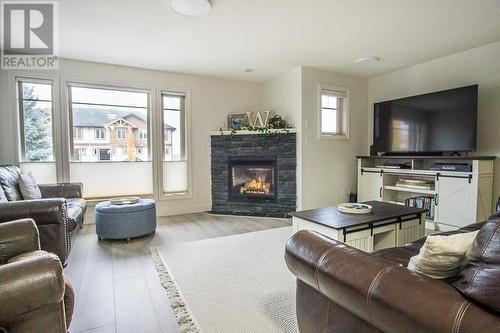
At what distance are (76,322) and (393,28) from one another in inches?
156

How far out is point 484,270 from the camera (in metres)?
0.80

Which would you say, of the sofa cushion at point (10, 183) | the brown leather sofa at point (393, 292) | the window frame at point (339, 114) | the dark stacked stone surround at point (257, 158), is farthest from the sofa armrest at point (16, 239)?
the window frame at point (339, 114)

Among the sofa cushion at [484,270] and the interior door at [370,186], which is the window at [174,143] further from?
the sofa cushion at [484,270]

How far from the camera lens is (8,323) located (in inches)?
36.4

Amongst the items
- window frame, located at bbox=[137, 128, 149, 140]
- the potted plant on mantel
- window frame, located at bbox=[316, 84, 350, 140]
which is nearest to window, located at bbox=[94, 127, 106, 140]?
window frame, located at bbox=[137, 128, 149, 140]

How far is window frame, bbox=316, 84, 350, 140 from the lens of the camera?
4.51m

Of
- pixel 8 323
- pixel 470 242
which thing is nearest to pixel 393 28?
pixel 470 242

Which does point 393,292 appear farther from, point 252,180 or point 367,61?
point 252,180

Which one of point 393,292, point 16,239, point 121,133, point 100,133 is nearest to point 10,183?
point 100,133

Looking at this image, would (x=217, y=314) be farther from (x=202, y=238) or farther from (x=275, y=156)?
(x=275, y=156)

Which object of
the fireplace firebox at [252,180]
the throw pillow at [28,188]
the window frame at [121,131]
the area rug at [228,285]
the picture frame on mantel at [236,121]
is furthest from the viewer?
the picture frame on mantel at [236,121]

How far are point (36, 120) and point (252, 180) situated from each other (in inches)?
135

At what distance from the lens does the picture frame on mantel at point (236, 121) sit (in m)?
4.98

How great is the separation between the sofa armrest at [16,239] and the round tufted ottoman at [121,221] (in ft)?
5.26
